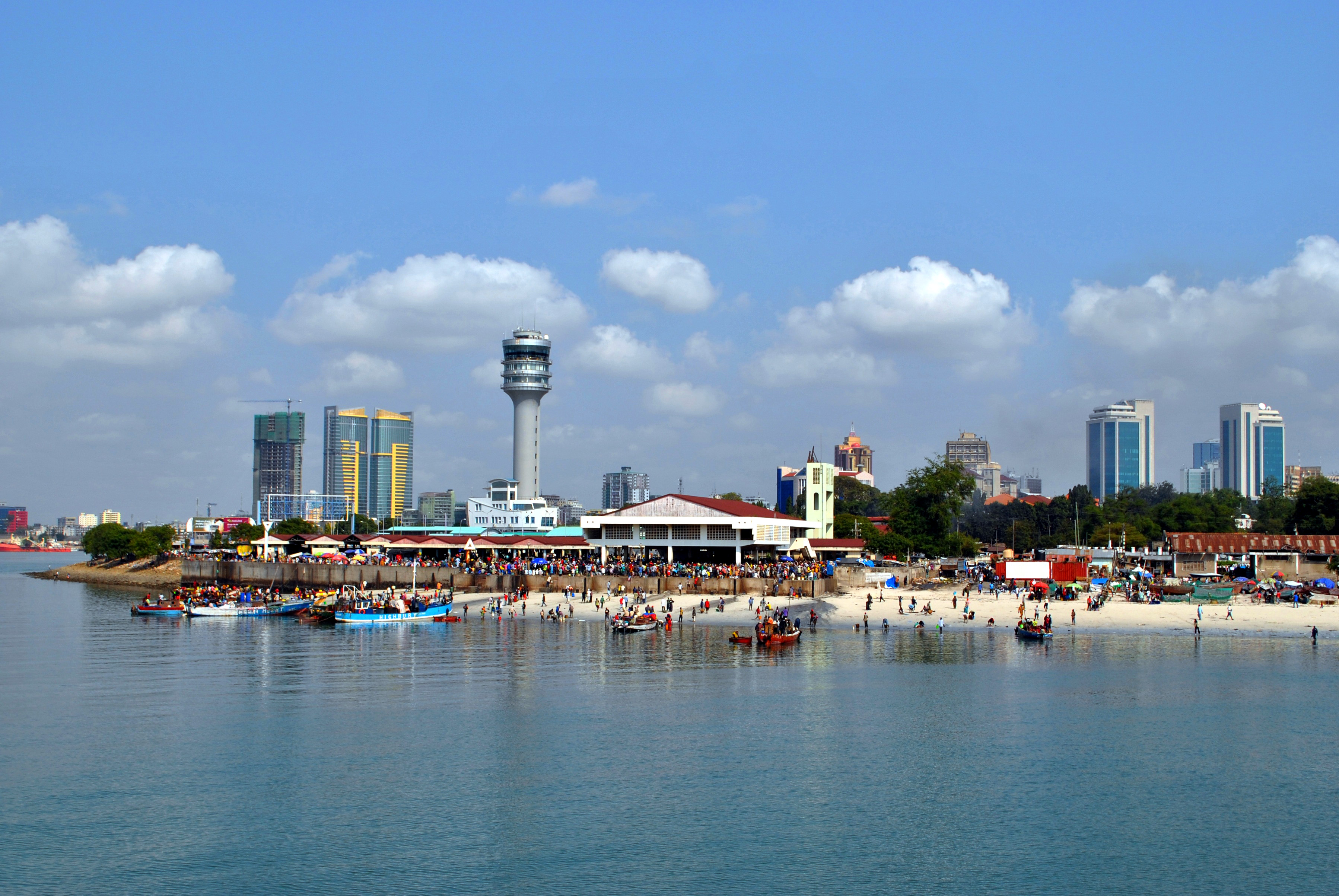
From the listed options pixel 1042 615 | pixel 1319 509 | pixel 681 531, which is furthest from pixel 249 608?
pixel 1319 509

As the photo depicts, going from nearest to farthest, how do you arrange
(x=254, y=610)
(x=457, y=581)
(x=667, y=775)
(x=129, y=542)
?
(x=667, y=775) → (x=254, y=610) → (x=457, y=581) → (x=129, y=542)

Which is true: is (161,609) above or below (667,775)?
above

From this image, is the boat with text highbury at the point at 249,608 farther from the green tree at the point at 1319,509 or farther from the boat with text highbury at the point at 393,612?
the green tree at the point at 1319,509

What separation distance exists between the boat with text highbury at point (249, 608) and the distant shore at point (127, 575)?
3902cm

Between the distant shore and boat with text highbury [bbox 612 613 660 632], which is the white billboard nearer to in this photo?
boat with text highbury [bbox 612 613 660 632]

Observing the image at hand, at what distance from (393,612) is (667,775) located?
43597 millimetres

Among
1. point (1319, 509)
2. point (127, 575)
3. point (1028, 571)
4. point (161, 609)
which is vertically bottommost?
point (127, 575)

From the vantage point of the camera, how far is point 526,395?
541ft

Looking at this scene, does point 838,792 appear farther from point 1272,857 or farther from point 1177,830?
point 1272,857

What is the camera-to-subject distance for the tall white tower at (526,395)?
16400 cm

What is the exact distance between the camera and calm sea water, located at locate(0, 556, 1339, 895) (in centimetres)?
2503

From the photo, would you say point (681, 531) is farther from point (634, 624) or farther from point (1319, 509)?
point (1319, 509)

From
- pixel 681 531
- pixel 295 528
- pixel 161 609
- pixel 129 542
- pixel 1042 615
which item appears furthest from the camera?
pixel 129 542

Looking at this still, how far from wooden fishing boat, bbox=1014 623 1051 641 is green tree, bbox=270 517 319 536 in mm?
87322
